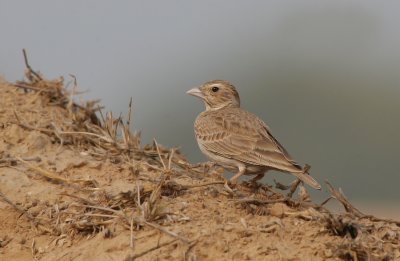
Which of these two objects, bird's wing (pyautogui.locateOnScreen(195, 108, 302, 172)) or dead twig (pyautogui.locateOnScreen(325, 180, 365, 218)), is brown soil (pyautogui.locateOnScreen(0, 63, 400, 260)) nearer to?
dead twig (pyautogui.locateOnScreen(325, 180, 365, 218))

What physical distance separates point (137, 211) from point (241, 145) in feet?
7.44

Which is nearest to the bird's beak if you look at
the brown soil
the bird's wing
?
the bird's wing

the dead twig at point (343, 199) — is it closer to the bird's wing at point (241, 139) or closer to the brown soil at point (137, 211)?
the brown soil at point (137, 211)

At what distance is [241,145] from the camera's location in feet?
32.9

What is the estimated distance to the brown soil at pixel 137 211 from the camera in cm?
759

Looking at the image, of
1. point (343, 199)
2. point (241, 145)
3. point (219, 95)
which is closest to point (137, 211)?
point (343, 199)

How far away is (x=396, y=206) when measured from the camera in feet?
60.4

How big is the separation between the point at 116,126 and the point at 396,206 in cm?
946

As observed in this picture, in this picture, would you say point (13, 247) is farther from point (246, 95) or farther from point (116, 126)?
point (246, 95)

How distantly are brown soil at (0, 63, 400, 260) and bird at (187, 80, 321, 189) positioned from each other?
0.27m

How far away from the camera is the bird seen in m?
9.50

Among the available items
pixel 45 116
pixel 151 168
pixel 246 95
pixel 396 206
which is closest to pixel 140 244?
pixel 151 168

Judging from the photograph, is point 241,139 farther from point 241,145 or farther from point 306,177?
point 306,177

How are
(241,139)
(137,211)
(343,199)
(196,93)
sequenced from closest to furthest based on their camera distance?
(137,211)
(343,199)
(241,139)
(196,93)
